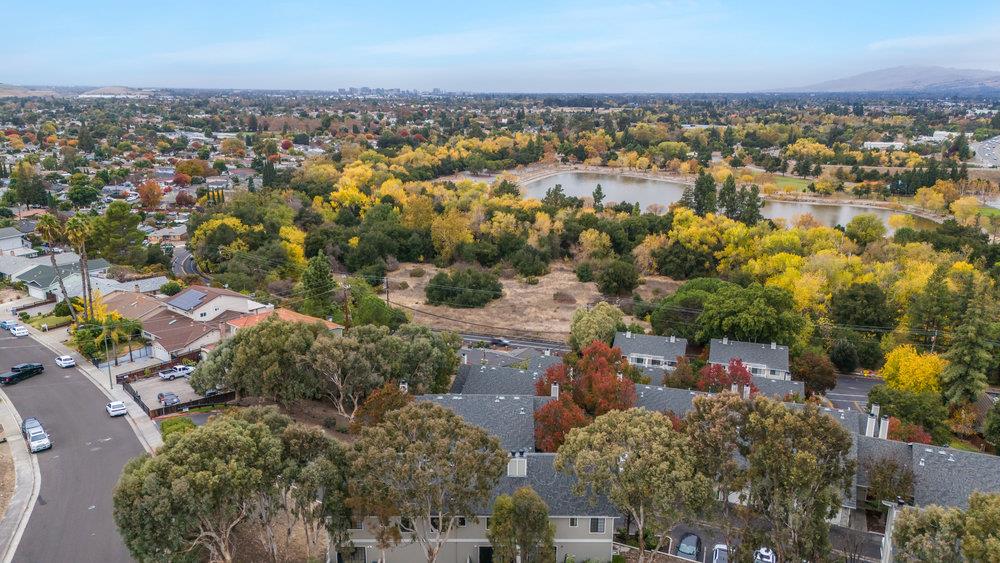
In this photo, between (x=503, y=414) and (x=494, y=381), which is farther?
(x=494, y=381)

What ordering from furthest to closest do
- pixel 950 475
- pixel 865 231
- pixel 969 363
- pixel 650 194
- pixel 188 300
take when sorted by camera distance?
pixel 650 194 < pixel 865 231 < pixel 188 300 < pixel 969 363 < pixel 950 475

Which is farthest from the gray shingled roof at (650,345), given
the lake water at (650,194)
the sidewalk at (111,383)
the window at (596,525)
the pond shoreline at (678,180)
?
the pond shoreline at (678,180)

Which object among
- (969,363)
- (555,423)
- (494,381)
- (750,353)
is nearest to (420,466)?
(555,423)

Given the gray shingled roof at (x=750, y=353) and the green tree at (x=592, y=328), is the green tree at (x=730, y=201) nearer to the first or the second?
the gray shingled roof at (x=750, y=353)

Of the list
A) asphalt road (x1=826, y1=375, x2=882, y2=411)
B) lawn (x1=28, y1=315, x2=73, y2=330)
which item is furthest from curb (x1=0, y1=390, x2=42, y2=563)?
asphalt road (x1=826, y1=375, x2=882, y2=411)

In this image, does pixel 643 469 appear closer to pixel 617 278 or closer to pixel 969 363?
pixel 969 363

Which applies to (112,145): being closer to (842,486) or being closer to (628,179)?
(628,179)

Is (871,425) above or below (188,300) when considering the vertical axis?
below
